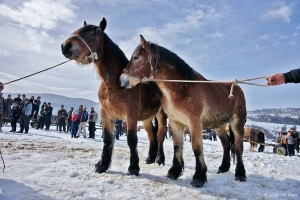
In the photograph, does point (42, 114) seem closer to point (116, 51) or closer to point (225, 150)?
point (116, 51)

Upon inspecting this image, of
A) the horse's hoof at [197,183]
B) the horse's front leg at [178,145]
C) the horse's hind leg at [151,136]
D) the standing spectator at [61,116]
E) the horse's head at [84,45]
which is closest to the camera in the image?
the horse's hoof at [197,183]

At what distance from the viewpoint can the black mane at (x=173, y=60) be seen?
4.75 metres

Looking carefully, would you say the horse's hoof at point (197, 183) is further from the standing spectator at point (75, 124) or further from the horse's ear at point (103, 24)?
the standing spectator at point (75, 124)

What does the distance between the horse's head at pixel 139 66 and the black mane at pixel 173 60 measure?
113mm

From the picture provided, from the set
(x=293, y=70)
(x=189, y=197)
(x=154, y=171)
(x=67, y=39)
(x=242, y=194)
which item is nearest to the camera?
(x=293, y=70)

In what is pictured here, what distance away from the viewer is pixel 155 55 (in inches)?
186

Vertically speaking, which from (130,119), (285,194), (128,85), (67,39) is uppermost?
(67,39)

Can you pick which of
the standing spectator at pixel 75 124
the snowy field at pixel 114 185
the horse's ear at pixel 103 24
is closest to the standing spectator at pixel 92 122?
the standing spectator at pixel 75 124

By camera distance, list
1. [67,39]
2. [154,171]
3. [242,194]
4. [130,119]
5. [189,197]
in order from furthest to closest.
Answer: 1. [154,171]
2. [130,119]
3. [67,39]
4. [242,194]
5. [189,197]

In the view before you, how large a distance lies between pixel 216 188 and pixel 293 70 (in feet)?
7.59

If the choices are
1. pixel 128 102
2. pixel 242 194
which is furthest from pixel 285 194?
pixel 128 102

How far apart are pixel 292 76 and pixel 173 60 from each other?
7.48 ft

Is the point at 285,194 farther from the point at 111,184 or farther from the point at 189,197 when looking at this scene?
the point at 111,184

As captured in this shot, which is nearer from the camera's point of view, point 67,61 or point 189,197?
point 189,197
